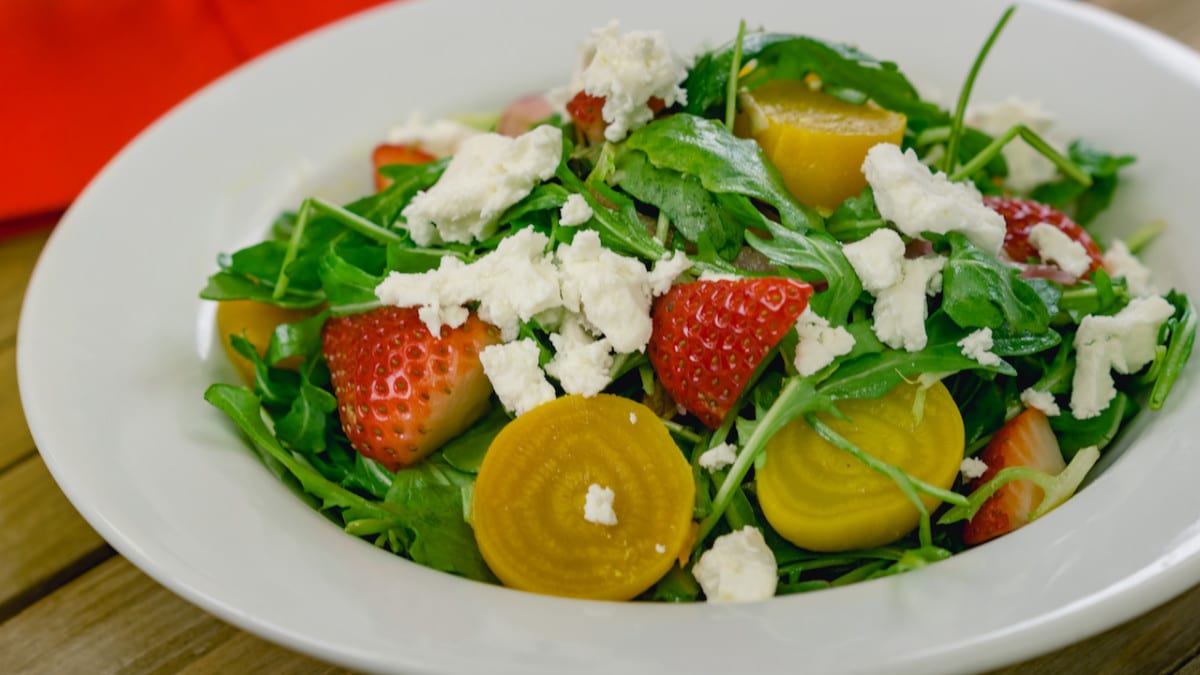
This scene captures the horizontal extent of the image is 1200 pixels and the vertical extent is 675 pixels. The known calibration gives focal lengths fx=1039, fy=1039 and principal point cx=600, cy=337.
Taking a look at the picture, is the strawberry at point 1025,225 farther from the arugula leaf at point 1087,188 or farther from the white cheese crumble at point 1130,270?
the arugula leaf at point 1087,188

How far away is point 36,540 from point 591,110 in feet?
4.10

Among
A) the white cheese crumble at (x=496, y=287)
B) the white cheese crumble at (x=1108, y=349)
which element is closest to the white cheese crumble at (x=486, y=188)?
the white cheese crumble at (x=496, y=287)

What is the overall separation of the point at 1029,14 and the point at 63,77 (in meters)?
2.80

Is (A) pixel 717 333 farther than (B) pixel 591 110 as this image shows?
No

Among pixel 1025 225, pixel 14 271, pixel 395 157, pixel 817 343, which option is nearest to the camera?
pixel 817 343

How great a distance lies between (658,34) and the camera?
1860mm

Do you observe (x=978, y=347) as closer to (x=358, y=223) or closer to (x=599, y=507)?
(x=599, y=507)

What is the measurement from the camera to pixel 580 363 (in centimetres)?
162

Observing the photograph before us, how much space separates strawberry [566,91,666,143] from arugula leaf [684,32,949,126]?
97 mm

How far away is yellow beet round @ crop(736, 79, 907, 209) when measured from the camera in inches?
72.7

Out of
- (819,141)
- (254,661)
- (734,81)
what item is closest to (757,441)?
(819,141)

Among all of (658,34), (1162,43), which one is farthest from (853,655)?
(1162,43)

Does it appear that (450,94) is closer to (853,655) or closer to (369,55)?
(369,55)

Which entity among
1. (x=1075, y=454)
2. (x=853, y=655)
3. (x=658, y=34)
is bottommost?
(x=1075, y=454)
